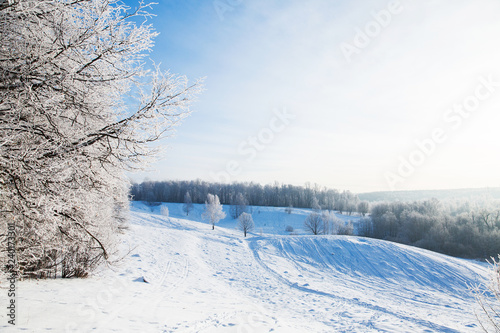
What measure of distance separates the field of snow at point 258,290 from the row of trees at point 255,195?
66.1m

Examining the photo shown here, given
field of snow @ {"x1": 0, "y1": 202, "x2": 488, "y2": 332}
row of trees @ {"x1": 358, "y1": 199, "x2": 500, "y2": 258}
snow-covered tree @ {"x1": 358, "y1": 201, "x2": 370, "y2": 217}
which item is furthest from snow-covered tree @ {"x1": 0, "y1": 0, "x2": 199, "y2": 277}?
snow-covered tree @ {"x1": 358, "y1": 201, "x2": 370, "y2": 217}

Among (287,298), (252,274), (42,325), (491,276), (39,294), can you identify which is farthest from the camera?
(252,274)

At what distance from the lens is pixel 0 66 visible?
3.38 meters

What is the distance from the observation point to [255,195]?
100938 millimetres

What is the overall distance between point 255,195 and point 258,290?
284 ft

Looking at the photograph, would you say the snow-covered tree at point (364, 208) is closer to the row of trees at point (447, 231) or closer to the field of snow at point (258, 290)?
the row of trees at point (447, 231)

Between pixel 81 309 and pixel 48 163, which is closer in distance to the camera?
pixel 48 163

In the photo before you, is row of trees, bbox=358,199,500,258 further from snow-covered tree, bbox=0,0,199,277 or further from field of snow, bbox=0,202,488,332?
snow-covered tree, bbox=0,0,199,277

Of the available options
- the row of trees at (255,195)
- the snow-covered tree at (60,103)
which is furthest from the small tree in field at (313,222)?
the snow-covered tree at (60,103)

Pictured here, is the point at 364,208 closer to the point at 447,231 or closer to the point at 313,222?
the point at 447,231

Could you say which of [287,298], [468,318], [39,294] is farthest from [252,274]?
[39,294]

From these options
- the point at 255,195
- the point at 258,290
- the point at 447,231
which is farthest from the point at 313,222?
the point at 255,195

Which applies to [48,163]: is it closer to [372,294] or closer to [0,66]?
[0,66]

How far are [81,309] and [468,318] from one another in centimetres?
1687
